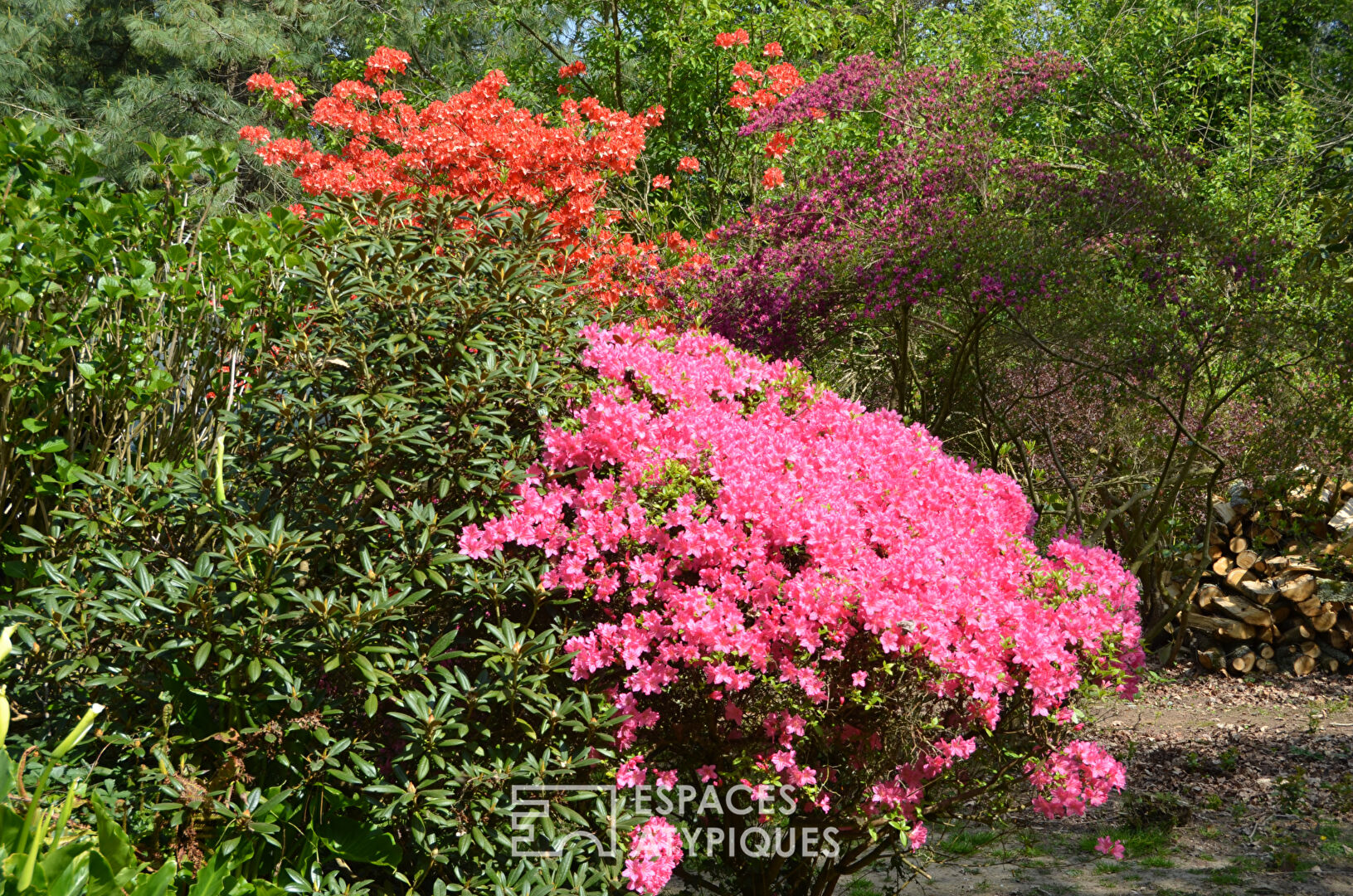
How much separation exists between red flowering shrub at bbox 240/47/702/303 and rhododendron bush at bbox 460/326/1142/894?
298cm

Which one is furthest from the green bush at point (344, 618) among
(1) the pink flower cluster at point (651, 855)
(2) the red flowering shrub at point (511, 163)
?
(2) the red flowering shrub at point (511, 163)

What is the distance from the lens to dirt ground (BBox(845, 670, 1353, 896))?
13.5ft

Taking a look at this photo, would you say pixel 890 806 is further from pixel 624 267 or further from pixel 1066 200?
pixel 624 267

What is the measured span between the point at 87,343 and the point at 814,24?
8640mm

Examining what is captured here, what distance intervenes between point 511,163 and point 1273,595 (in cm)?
583

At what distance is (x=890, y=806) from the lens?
8.98 feet

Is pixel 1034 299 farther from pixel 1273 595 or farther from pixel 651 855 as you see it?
pixel 651 855

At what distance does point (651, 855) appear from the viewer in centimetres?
261

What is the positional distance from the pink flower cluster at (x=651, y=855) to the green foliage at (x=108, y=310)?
1825mm

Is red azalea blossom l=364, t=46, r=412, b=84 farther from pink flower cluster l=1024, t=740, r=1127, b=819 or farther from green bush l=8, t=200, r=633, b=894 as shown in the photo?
pink flower cluster l=1024, t=740, r=1127, b=819

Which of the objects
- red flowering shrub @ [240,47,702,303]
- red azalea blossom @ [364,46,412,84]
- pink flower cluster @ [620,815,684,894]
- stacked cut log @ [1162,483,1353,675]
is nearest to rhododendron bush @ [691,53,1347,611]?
stacked cut log @ [1162,483,1353,675]

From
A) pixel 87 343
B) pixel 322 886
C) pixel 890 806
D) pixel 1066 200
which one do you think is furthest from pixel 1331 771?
pixel 87 343

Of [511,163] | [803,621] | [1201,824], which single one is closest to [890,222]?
[511,163]

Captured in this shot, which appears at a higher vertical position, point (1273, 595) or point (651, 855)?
point (1273, 595)
